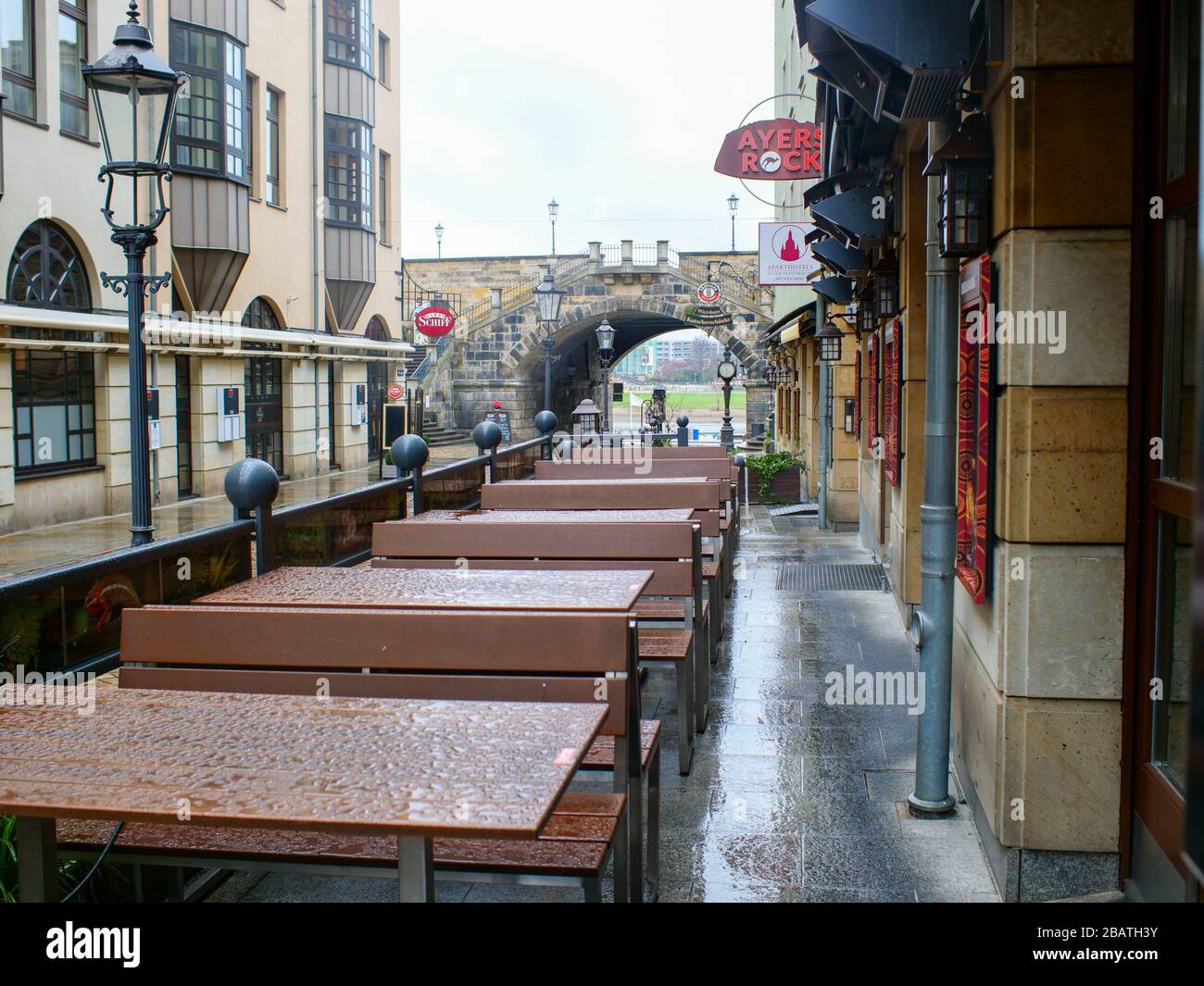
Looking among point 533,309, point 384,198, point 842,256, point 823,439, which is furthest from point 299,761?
point 533,309

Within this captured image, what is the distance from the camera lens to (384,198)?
103ft

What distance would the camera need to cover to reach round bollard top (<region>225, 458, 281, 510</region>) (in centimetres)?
518

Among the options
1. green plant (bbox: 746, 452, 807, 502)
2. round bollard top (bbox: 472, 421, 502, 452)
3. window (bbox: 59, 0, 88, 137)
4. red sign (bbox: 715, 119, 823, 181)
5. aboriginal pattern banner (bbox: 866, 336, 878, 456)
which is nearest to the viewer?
round bollard top (bbox: 472, 421, 502, 452)

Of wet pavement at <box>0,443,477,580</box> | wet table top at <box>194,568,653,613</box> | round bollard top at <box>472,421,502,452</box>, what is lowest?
wet pavement at <box>0,443,477,580</box>

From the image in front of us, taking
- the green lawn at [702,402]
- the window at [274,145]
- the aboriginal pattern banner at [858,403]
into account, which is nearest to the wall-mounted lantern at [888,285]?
the aboriginal pattern banner at [858,403]

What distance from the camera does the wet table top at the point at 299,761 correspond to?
7.63ft

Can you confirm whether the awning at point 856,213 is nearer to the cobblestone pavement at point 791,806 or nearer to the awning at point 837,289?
the cobblestone pavement at point 791,806

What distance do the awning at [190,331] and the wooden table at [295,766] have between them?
532 inches

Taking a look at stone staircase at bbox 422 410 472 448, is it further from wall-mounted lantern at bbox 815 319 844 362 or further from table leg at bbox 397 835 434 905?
table leg at bbox 397 835 434 905

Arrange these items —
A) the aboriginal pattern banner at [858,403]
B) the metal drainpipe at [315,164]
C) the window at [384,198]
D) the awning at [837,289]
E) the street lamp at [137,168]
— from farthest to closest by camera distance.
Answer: the window at [384,198] < the metal drainpipe at [315,164] < the aboriginal pattern banner at [858,403] < the awning at [837,289] < the street lamp at [137,168]

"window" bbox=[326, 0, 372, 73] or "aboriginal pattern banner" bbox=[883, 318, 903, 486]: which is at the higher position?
"window" bbox=[326, 0, 372, 73]

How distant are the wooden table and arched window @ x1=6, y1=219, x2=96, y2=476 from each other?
14135mm

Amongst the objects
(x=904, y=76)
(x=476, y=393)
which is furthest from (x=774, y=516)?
(x=476, y=393)

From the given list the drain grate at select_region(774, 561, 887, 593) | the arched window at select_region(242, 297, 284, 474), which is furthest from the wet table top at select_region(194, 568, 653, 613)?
the arched window at select_region(242, 297, 284, 474)
